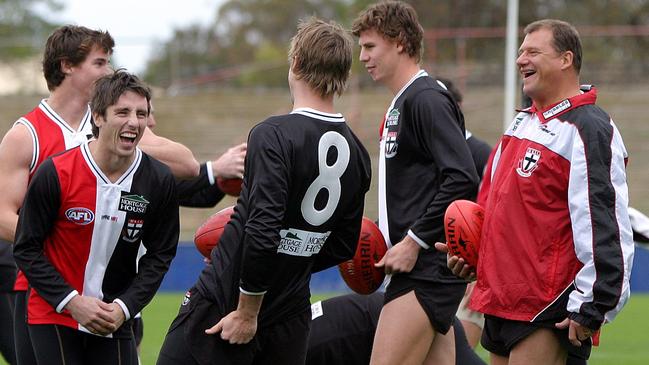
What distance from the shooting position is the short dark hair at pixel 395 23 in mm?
4863

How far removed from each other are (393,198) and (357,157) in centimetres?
77

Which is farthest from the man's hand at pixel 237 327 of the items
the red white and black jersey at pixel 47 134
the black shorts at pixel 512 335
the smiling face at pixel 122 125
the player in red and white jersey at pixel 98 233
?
the red white and black jersey at pixel 47 134

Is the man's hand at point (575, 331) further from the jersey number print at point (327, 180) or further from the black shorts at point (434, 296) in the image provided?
the jersey number print at point (327, 180)

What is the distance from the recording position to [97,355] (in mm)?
4344

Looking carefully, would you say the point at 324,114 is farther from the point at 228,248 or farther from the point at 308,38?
the point at 228,248

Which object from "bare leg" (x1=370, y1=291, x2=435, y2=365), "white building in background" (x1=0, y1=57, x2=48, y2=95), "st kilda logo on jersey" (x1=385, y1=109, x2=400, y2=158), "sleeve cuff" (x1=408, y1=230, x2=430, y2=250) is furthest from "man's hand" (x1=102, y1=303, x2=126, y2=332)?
"white building in background" (x1=0, y1=57, x2=48, y2=95)

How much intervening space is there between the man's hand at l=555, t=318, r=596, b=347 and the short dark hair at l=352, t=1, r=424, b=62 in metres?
1.54

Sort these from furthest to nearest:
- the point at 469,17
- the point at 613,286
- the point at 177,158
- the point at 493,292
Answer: the point at 469,17
the point at 177,158
the point at 493,292
the point at 613,286

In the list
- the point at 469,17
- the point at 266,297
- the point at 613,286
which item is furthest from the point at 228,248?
the point at 469,17

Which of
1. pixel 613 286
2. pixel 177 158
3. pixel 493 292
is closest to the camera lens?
pixel 613 286

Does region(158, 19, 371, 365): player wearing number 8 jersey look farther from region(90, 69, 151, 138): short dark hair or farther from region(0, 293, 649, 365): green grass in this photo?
region(0, 293, 649, 365): green grass

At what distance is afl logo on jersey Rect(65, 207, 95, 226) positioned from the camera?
418 centimetres

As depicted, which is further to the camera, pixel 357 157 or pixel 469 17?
pixel 469 17

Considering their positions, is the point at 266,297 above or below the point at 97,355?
above
